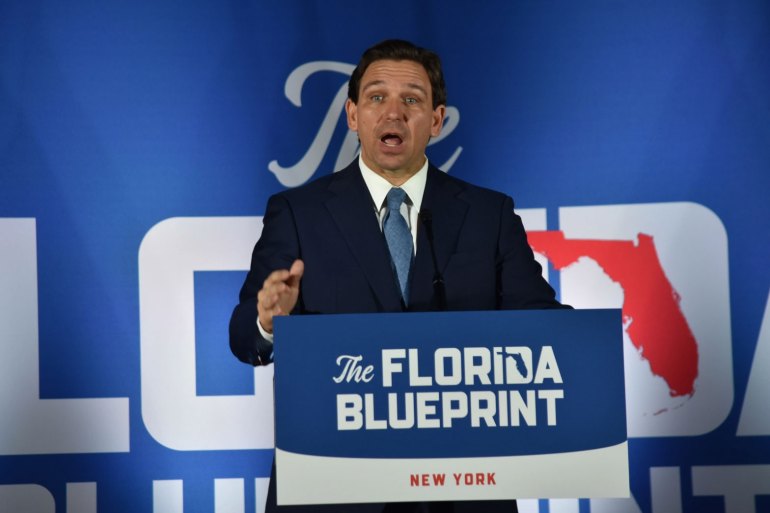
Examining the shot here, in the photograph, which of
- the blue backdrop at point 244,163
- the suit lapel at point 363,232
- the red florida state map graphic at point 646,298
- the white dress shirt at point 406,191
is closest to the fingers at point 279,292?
the suit lapel at point 363,232

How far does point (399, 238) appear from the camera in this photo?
1.82 meters

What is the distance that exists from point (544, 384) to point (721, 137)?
1815mm

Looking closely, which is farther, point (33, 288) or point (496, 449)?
point (33, 288)

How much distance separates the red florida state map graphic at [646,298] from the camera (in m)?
2.91

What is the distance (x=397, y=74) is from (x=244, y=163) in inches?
41.4

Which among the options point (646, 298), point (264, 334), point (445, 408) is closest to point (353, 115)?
point (264, 334)

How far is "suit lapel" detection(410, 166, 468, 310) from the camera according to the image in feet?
5.74

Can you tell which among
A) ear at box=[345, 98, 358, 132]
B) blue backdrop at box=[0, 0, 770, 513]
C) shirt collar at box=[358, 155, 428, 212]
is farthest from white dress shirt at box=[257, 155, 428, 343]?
blue backdrop at box=[0, 0, 770, 513]

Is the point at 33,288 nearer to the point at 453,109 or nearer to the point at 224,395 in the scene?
the point at 224,395

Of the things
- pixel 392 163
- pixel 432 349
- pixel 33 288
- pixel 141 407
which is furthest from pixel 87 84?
pixel 432 349

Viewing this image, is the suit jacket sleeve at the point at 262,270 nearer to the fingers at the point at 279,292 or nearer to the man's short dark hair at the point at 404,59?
the fingers at the point at 279,292

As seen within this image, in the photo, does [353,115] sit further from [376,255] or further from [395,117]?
[376,255]

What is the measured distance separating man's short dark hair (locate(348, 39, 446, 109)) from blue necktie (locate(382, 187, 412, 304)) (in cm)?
29

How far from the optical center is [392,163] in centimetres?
191
